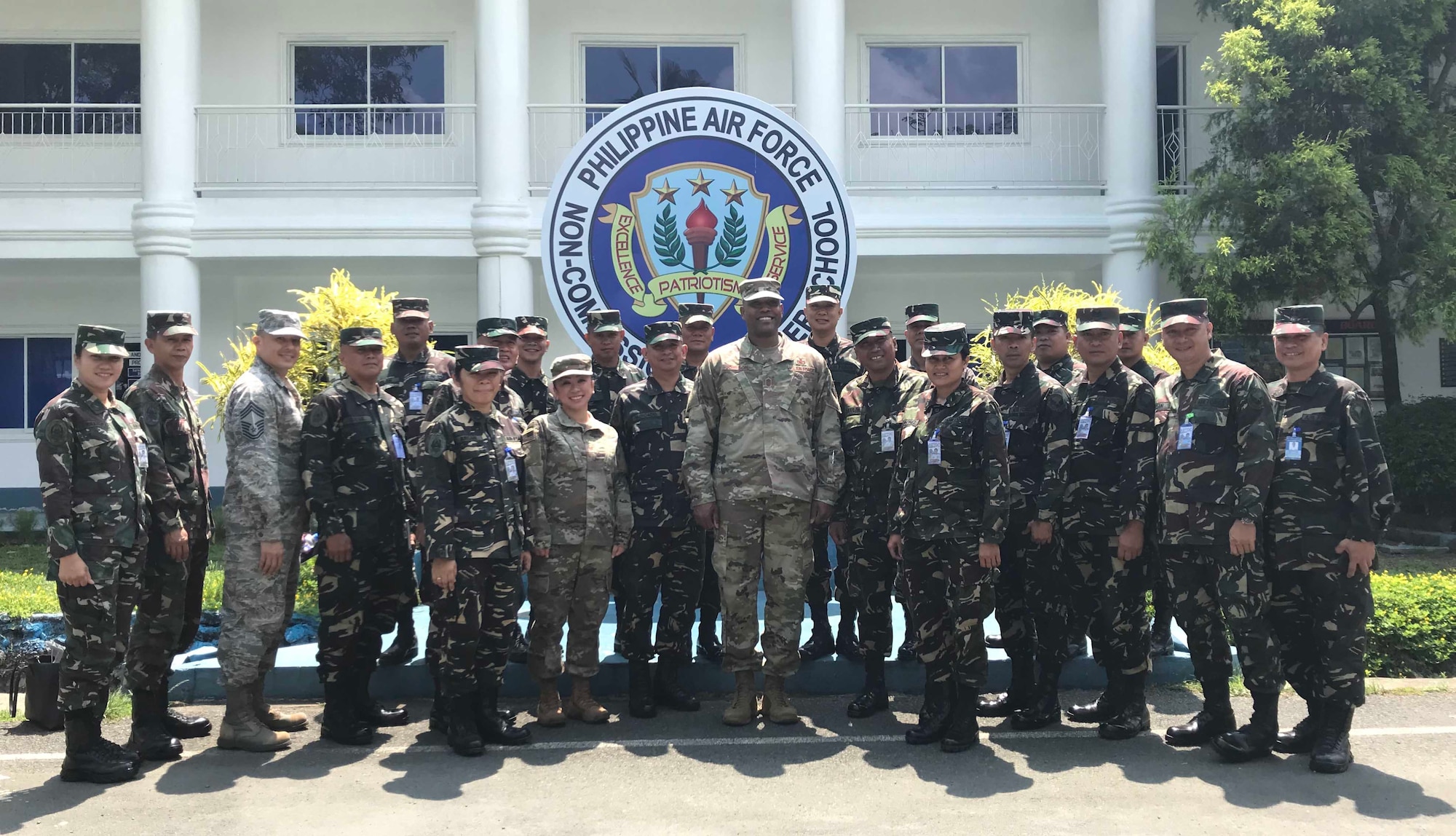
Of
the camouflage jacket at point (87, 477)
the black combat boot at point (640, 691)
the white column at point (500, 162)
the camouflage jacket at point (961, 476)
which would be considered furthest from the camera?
the white column at point (500, 162)

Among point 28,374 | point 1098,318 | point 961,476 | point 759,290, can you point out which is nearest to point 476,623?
point 759,290

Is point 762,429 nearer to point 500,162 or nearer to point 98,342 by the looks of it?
point 98,342

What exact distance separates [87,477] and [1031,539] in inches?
166

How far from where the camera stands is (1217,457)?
5.08 m

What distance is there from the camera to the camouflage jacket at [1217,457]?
495 centimetres

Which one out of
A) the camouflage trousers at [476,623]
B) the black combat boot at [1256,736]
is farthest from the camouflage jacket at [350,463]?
the black combat boot at [1256,736]

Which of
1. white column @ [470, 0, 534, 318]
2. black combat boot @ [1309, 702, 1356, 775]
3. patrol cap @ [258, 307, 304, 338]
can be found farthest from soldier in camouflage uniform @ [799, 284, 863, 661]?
white column @ [470, 0, 534, 318]

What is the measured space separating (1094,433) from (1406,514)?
31.3ft

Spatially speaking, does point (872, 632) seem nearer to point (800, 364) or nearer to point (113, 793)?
point (800, 364)

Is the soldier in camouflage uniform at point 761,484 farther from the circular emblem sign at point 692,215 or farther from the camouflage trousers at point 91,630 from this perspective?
the camouflage trousers at point 91,630

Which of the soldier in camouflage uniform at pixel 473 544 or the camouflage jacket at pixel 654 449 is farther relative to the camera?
the camouflage jacket at pixel 654 449

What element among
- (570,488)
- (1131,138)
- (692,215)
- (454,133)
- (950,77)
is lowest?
(570,488)

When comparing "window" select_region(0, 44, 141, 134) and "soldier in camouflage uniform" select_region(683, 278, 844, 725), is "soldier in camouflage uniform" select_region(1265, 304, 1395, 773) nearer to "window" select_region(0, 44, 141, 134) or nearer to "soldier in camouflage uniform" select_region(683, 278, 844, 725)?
"soldier in camouflage uniform" select_region(683, 278, 844, 725)

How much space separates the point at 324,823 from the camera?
4.34 meters
